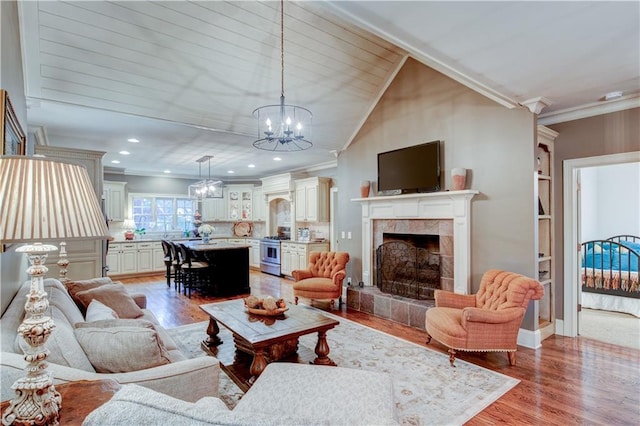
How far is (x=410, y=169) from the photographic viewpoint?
4656 mm

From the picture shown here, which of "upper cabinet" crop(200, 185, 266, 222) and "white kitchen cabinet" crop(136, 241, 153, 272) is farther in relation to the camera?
"upper cabinet" crop(200, 185, 266, 222)

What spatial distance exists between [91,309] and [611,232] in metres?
8.79

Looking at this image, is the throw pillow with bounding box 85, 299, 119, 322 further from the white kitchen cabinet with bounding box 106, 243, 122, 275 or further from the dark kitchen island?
the white kitchen cabinet with bounding box 106, 243, 122, 275

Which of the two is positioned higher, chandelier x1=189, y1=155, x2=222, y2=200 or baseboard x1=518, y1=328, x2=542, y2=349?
chandelier x1=189, y1=155, x2=222, y2=200

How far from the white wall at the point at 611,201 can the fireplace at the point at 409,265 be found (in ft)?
14.8

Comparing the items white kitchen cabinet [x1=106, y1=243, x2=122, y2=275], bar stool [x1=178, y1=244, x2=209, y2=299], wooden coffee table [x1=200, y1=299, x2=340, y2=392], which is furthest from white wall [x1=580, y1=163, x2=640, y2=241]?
white kitchen cabinet [x1=106, y1=243, x2=122, y2=275]

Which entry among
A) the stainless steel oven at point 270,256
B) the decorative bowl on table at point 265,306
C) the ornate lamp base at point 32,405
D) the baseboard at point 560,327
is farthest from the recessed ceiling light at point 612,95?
the stainless steel oven at point 270,256

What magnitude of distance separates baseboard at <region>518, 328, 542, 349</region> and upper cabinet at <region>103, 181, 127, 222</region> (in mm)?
8845

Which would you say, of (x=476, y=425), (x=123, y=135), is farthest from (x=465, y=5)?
(x=123, y=135)

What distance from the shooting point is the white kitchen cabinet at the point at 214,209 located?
32.6 feet

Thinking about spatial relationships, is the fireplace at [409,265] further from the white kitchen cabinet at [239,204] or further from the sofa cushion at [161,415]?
the white kitchen cabinet at [239,204]

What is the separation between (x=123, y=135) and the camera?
5.18 meters

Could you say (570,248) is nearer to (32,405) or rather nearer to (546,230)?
(546,230)

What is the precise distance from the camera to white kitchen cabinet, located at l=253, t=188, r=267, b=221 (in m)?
9.71
